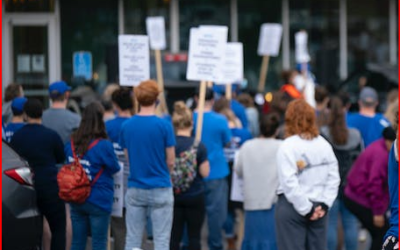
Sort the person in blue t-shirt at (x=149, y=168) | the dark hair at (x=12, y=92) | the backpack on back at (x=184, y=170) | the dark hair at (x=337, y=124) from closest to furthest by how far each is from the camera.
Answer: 1. the person in blue t-shirt at (x=149, y=168)
2. the backpack on back at (x=184, y=170)
3. the dark hair at (x=337, y=124)
4. the dark hair at (x=12, y=92)

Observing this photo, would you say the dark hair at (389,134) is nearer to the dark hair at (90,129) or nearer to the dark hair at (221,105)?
the dark hair at (90,129)

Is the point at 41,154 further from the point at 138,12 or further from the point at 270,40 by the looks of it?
the point at 138,12

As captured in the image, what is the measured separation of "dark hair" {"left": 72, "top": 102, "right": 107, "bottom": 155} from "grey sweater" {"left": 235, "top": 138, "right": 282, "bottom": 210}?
1.83 m

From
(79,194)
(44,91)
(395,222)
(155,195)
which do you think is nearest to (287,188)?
(155,195)

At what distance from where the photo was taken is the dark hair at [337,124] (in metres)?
11.4

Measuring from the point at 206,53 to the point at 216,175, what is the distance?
4.33 ft

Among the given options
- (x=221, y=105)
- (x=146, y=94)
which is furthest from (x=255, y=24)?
(x=146, y=94)

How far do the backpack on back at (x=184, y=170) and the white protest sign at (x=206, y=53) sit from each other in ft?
4.31

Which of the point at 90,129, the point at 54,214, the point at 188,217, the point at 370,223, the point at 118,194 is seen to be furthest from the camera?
the point at 370,223

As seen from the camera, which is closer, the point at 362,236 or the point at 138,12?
the point at 362,236

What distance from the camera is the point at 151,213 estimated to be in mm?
9641

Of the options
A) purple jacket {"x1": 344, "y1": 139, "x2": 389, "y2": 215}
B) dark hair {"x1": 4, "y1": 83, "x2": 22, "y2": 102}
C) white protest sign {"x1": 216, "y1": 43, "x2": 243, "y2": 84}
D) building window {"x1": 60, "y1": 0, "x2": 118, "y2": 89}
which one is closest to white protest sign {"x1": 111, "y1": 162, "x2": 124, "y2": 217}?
purple jacket {"x1": 344, "y1": 139, "x2": 389, "y2": 215}

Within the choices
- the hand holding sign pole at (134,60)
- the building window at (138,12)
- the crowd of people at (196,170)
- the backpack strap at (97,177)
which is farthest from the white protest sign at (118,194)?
the building window at (138,12)

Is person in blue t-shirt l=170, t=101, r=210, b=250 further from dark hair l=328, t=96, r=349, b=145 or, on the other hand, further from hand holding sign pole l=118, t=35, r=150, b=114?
dark hair l=328, t=96, r=349, b=145
